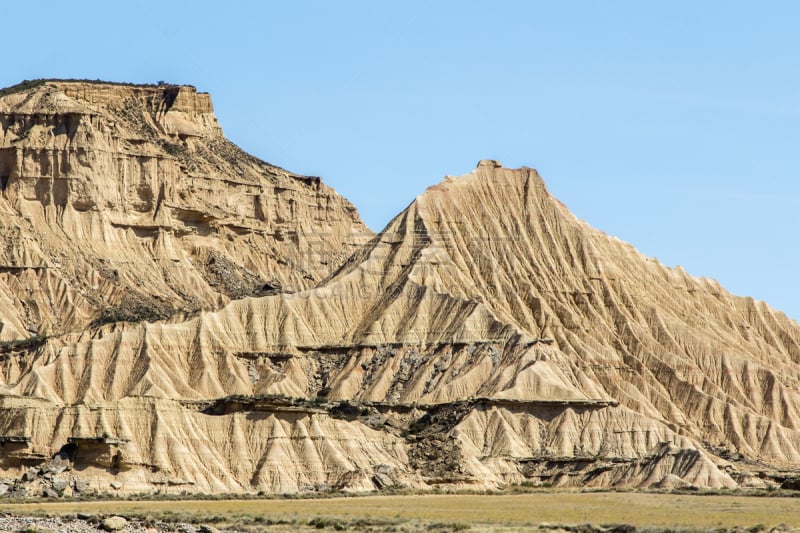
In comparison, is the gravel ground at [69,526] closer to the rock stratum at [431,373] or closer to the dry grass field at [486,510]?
the dry grass field at [486,510]

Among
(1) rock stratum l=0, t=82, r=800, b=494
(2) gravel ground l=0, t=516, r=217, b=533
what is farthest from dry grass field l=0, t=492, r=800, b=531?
(1) rock stratum l=0, t=82, r=800, b=494

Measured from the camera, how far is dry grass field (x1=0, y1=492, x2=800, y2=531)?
93125 millimetres

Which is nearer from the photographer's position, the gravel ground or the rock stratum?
the gravel ground

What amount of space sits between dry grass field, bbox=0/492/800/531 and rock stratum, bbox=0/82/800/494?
10.7 meters

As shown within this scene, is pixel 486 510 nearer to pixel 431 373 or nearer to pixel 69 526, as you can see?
pixel 69 526

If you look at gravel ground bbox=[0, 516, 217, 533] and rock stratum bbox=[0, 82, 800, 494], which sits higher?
rock stratum bbox=[0, 82, 800, 494]

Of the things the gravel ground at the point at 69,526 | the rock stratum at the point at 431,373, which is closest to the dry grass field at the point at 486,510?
the gravel ground at the point at 69,526

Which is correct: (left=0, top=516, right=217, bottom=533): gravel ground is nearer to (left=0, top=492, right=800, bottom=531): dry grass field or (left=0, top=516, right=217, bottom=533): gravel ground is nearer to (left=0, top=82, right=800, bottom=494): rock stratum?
(left=0, top=492, right=800, bottom=531): dry grass field

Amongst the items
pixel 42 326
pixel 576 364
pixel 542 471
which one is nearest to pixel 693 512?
pixel 542 471

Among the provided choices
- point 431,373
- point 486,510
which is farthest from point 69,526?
point 431,373

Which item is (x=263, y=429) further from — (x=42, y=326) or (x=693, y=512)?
(x=42, y=326)

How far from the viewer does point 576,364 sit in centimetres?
16988

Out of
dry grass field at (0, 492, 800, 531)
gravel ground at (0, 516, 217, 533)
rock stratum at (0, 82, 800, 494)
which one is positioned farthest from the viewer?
rock stratum at (0, 82, 800, 494)

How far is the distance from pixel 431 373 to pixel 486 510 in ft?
194
